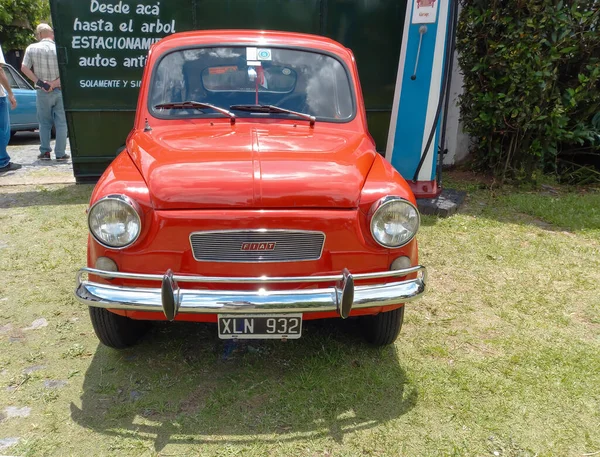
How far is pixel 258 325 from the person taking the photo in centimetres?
236

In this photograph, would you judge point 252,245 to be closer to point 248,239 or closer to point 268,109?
point 248,239

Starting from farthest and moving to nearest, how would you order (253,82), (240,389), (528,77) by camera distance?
(528,77) < (253,82) < (240,389)

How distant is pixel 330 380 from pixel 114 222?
1.40m

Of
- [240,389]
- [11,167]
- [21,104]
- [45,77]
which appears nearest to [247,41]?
[240,389]

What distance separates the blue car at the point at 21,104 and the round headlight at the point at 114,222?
8192 millimetres

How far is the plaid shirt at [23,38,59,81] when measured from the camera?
7.09 m

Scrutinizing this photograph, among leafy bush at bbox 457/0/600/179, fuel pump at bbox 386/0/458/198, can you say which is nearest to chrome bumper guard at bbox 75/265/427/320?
fuel pump at bbox 386/0/458/198

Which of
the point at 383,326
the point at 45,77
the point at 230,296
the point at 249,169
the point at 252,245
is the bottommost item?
the point at 383,326

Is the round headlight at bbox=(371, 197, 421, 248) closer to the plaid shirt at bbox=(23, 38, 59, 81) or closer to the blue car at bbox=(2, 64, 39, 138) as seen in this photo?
the plaid shirt at bbox=(23, 38, 59, 81)

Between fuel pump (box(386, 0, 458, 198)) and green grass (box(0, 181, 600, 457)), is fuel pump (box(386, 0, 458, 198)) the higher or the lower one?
the higher one

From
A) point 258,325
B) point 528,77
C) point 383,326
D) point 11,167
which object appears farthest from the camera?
point 11,167

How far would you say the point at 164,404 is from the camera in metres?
2.48

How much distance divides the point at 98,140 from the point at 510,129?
524 centimetres

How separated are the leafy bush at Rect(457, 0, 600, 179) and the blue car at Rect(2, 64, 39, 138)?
7.69m
